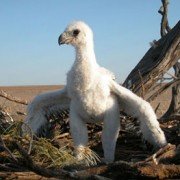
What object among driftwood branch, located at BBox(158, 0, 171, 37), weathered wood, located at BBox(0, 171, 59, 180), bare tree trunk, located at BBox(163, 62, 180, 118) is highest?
driftwood branch, located at BBox(158, 0, 171, 37)

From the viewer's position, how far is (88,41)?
5824 mm

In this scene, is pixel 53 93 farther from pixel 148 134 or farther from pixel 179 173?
pixel 179 173

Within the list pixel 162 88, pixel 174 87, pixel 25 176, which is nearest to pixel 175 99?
pixel 174 87

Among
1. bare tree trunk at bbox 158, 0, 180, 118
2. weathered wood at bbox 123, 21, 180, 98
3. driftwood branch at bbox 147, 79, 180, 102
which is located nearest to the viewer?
weathered wood at bbox 123, 21, 180, 98

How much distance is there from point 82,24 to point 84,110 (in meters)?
0.99

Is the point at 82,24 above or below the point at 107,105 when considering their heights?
above

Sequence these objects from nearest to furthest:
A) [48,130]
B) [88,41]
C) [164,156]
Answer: [164,156] → [88,41] → [48,130]

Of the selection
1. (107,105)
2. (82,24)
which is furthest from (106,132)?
(82,24)

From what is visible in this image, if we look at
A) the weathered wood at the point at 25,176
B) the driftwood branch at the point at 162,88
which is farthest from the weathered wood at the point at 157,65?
the weathered wood at the point at 25,176

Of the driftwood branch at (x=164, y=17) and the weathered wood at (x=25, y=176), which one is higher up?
the driftwood branch at (x=164, y=17)

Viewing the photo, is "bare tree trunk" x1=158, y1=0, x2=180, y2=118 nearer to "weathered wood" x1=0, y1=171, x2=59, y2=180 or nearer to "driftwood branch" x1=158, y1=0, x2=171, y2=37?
"driftwood branch" x1=158, y1=0, x2=171, y2=37

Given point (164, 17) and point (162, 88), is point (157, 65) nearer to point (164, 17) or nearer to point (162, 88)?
point (162, 88)

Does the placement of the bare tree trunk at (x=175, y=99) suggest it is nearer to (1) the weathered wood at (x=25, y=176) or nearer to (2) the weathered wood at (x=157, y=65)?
(2) the weathered wood at (x=157, y=65)

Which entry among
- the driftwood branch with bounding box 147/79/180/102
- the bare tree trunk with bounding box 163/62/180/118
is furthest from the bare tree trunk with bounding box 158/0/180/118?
the driftwood branch with bounding box 147/79/180/102
